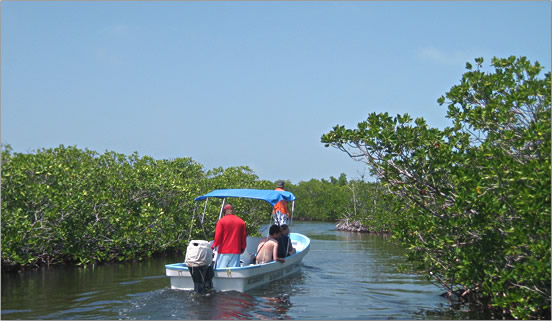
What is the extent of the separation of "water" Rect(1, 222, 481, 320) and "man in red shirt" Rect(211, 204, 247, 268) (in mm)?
796

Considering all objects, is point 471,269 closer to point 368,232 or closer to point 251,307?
point 251,307

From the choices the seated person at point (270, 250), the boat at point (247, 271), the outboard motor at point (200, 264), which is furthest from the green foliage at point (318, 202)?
the outboard motor at point (200, 264)

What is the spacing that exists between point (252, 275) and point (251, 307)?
1.63 metres

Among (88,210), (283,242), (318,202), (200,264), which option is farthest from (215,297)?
(318,202)

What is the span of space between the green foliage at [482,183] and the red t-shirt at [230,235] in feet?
10.3

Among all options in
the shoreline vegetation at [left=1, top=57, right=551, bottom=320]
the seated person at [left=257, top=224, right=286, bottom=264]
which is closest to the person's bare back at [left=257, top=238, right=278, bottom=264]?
the seated person at [left=257, top=224, right=286, bottom=264]

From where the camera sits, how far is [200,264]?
1083 centimetres

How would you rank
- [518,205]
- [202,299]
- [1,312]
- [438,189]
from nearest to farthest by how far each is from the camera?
[518,205], [438,189], [1,312], [202,299]

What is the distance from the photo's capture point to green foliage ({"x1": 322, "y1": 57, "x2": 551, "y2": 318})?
7.47 m

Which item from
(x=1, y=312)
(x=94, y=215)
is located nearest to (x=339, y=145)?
(x=1, y=312)

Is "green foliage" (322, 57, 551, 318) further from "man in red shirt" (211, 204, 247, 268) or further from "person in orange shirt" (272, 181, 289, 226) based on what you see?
"person in orange shirt" (272, 181, 289, 226)

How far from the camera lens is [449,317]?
9.52 metres

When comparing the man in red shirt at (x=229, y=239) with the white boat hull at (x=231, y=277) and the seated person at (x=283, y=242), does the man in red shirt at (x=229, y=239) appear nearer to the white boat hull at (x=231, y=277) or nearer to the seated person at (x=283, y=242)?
the white boat hull at (x=231, y=277)

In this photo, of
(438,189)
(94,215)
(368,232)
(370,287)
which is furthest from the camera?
(368,232)
